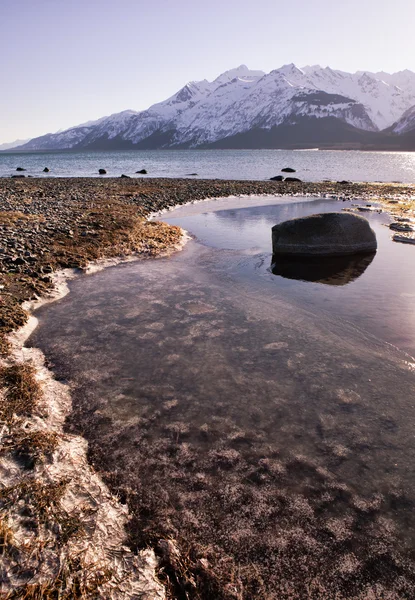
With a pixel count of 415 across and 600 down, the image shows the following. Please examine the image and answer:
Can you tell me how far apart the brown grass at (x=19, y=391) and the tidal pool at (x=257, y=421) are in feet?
2.44

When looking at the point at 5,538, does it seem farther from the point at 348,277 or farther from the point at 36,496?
the point at 348,277

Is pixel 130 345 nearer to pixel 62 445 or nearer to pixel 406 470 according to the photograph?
pixel 62 445

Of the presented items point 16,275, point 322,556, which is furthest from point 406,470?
point 16,275

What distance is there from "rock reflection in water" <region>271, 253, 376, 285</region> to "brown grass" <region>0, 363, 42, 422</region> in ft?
34.9

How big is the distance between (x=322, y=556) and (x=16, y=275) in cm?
1292

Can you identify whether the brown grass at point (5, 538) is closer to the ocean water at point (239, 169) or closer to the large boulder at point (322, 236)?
the large boulder at point (322, 236)

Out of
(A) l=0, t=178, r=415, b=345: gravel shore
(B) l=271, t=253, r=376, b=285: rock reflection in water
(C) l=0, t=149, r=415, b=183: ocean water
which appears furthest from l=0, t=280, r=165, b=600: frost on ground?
(C) l=0, t=149, r=415, b=183: ocean water

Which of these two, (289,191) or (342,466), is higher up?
(289,191)

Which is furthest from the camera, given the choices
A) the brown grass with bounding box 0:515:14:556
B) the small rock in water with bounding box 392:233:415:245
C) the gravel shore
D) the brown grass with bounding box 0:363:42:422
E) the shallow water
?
the small rock in water with bounding box 392:233:415:245

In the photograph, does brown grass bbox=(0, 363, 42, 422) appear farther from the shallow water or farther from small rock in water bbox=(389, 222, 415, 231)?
small rock in water bbox=(389, 222, 415, 231)

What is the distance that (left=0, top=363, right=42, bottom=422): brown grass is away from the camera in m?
6.55

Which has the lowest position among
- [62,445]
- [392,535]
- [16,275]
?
[392,535]

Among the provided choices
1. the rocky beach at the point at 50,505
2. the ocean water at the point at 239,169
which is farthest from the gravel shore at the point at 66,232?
the ocean water at the point at 239,169

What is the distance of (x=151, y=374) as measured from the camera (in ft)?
26.6
